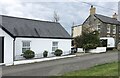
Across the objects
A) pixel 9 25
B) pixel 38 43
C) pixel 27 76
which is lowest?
pixel 27 76

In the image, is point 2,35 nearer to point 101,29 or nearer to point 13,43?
point 13,43

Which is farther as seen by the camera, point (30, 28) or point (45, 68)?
point (30, 28)

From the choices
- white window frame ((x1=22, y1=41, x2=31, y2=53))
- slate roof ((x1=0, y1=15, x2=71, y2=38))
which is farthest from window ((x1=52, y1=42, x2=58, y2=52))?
white window frame ((x1=22, y1=41, x2=31, y2=53))

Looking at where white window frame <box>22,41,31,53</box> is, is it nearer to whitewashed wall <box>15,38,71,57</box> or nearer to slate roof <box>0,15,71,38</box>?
whitewashed wall <box>15,38,71,57</box>

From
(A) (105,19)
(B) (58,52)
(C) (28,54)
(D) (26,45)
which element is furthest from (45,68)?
(A) (105,19)

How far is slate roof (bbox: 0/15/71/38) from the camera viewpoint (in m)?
27.6

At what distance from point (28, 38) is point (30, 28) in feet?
9.24

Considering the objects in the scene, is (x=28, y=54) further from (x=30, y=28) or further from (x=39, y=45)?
(x=30, y=28)

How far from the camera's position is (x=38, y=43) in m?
29.9

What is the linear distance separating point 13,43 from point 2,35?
5.17 ft

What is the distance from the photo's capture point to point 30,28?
3086 cm

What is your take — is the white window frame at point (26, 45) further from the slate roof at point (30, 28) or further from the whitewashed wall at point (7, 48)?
the whitewashed wall at point (7, 48)

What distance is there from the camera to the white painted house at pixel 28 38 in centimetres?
2511

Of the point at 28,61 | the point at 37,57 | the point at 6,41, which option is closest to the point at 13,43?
the point at 6,41
